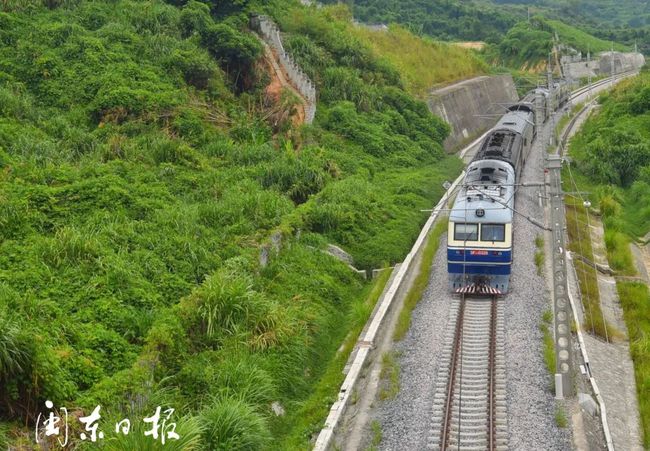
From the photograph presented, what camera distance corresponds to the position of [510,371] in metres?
17.1

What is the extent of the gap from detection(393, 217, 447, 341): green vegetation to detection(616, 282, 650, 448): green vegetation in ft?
21.4

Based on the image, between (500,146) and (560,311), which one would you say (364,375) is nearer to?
(560,311)

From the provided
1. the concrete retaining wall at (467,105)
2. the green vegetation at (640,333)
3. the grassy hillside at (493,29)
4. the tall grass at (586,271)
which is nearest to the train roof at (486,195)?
the tall grass at (586,271)

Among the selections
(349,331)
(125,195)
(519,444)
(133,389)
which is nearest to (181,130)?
(125,195)

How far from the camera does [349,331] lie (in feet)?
66.0

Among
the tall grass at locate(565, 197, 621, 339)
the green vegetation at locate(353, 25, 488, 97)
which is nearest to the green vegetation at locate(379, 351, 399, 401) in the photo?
the tall grass at locate(565, 197, 621, 339)

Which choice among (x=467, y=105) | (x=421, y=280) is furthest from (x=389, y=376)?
(x=467, y=105)

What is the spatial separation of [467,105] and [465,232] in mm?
40732

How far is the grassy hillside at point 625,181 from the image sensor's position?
69.9 feet

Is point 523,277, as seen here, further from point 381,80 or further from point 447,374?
point 381,80

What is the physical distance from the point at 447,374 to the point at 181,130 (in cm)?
1817

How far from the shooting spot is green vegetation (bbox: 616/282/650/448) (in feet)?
54.4

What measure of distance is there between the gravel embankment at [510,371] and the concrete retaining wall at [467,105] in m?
27.0

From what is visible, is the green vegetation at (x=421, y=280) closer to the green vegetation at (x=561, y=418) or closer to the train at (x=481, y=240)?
the train at (x=481, y=240)
